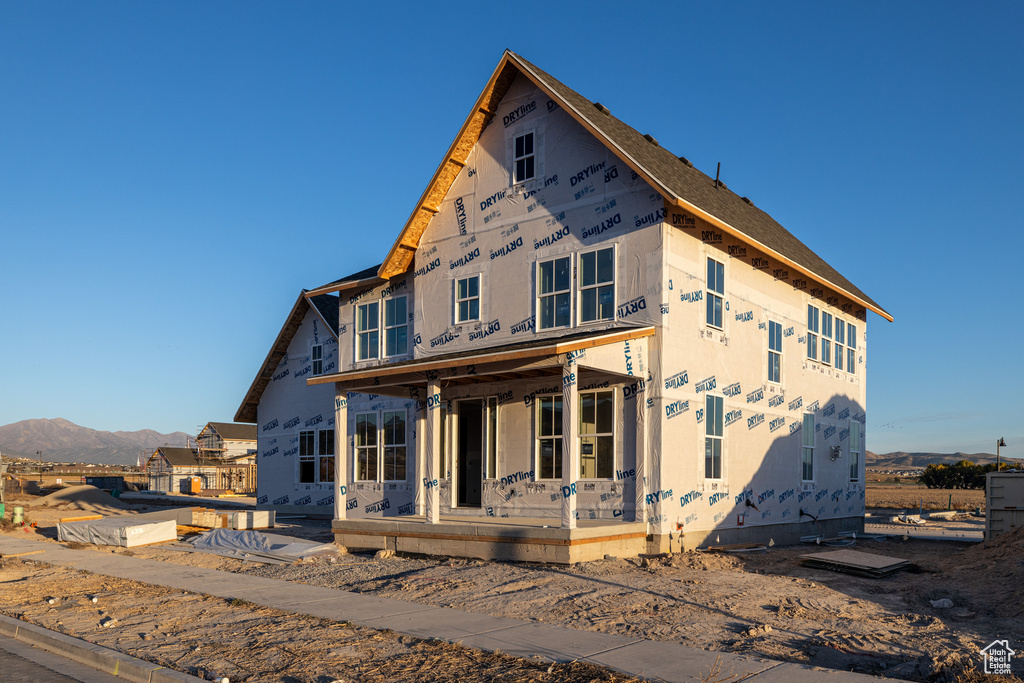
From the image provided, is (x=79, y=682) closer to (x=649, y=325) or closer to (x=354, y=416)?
(x=649, y=325)

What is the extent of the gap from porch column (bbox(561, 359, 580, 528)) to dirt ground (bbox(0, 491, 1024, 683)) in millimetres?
988

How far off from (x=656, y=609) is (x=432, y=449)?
23.9 ft

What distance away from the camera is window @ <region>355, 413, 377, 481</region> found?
22.1 meters

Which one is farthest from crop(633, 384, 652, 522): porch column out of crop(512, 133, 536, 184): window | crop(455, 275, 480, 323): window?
crop(512, 133, 536, 184): window

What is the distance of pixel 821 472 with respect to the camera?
22.6 metres

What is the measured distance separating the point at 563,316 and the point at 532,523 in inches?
178

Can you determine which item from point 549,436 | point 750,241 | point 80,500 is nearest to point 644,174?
point 750,241

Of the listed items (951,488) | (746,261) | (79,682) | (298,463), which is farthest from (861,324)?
(951,488)

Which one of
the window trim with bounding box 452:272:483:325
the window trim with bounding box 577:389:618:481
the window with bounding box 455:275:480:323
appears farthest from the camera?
the window with bounding box 455:275:480:323

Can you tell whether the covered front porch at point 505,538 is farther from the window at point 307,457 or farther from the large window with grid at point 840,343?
the window at point 307,457

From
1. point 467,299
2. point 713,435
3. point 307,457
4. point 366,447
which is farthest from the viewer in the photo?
point 307,457

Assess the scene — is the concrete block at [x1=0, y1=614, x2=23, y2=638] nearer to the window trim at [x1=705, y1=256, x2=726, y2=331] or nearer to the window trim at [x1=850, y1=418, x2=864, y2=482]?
the window trim at [x1=705, y1=256, x2=726, y2=331]

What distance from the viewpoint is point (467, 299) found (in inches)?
771

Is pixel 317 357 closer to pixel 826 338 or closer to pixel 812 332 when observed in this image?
pixel 812 332
